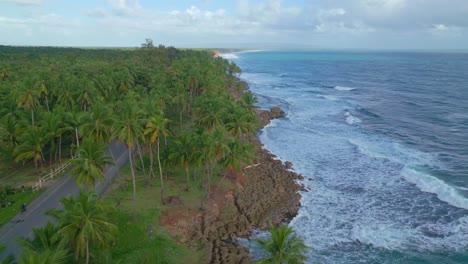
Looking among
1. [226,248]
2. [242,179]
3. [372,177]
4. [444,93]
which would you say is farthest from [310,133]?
[444,93]

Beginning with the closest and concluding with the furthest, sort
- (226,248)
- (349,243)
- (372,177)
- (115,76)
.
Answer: (226,248) → (349,243) → (372,177) → (115,76)

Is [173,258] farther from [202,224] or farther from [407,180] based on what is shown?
[407,180]

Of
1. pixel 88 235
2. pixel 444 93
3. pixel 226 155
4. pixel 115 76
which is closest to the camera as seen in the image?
pixel 88 235

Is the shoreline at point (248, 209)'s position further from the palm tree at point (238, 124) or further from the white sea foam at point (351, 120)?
the white sea foam at point (351, 120)

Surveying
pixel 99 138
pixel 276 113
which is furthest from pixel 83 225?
pixel 276 113

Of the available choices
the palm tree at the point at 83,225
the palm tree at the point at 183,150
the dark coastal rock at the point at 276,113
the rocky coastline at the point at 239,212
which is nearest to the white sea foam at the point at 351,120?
the dark coastal rock at the point at 276,113
